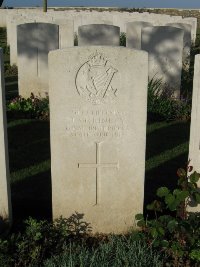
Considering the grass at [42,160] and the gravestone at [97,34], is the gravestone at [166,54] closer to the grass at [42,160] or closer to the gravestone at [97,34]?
the gravestone at [97,34]

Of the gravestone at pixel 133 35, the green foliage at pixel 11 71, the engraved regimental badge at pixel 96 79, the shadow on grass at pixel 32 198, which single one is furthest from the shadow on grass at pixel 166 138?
the green foliage at pixel 11 71

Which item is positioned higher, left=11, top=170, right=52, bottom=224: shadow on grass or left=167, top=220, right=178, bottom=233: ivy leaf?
left=167, top=220, right=178, bottom=233: ivy leaf

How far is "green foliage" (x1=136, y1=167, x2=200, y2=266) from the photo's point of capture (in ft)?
12.6

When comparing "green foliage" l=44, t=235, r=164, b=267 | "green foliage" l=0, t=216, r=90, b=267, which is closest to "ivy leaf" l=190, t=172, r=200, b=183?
"green foliage" l=44, t=235, r=164, b=267

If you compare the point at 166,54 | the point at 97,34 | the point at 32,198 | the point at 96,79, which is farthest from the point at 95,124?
the point at 97,34

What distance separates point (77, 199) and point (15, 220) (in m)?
0.70

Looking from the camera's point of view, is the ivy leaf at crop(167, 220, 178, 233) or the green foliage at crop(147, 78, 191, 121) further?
the green foliage at crop(147, 78, 191, 121)

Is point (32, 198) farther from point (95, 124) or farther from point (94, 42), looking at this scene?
point (94, 42)

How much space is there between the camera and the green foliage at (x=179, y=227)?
12.6 ft

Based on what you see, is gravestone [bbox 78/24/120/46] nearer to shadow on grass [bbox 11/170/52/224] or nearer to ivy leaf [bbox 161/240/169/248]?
shadow on grass [bbox 11/170/52/224]

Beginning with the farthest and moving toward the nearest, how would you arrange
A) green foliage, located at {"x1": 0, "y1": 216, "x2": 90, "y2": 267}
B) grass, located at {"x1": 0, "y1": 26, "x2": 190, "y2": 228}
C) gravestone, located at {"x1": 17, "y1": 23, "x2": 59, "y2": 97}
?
gravestone, located at {"x1": 17, "y1": 23, "x2": 59, "y2": 97}, grass, located at {"x1": 0, "y1": 26, "x2": 190, "y2": 228}, green foliage, located at {"x1": 0, "y1": 216, "x2": 90, "y2": 267}

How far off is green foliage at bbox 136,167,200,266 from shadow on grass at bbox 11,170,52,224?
1192 millimetres

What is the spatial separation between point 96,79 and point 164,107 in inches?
167

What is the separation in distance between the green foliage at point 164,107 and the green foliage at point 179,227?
3.77m
